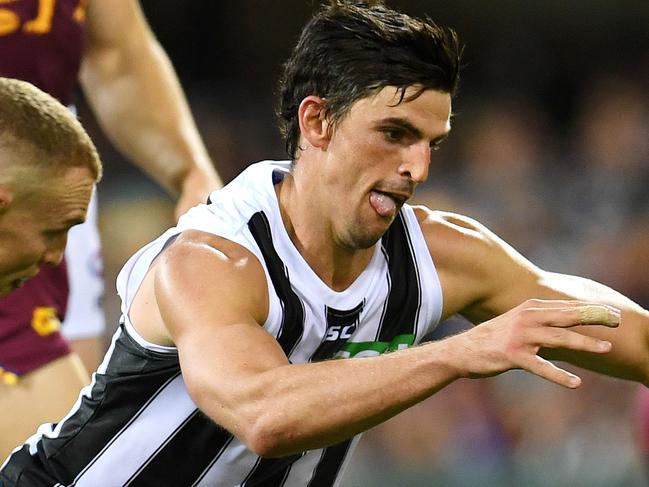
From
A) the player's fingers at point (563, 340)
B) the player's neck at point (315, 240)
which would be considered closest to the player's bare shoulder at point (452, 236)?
the player's neck at point (315, 240)

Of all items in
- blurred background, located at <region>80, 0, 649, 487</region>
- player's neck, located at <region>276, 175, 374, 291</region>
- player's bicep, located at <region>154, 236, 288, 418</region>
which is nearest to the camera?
player's bicep, located at <region>154, 236, 288, 418</region>

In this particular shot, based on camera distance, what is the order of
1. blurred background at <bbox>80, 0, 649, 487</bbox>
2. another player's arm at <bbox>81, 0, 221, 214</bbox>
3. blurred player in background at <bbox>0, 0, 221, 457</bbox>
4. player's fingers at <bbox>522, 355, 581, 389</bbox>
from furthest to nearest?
blurred background at <bbox>80, 0, 649, 487</bbox>, another player's arm at <bbox>81, 0, 221, 214</bbox>, blurred player in background at <bbox>0, 0, 221, 457</bbox>, player's fingers at <bbox>522, 355, 581, 389</bbox>

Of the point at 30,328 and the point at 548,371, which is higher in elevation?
the point at 548,371

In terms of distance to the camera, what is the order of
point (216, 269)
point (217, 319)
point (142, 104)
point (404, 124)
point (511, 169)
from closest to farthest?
point (217, 319), point (216, 269), point (404, 124), point (142, 104), point (511, 169)

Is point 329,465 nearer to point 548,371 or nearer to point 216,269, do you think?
point 216,269

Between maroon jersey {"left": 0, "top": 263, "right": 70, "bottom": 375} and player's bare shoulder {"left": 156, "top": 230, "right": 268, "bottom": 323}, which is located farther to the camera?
maroon jersey {"left": 0, "top": 263, "right": 70, "bottom": 375}

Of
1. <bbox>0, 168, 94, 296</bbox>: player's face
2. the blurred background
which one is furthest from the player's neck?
the blurred background

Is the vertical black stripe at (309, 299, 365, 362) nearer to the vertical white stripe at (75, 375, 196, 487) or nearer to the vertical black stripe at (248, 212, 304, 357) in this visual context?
the vertical black stripe at (248, 212, 304, 357)

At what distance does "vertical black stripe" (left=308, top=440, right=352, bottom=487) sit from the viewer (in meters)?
2.98

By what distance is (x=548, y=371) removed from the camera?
2.09 m

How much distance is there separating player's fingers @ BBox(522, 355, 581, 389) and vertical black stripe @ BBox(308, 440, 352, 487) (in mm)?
973

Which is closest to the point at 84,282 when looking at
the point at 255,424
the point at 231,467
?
the point at 231,467

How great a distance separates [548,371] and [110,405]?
1090 millimetres

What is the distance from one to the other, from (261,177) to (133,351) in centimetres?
48
